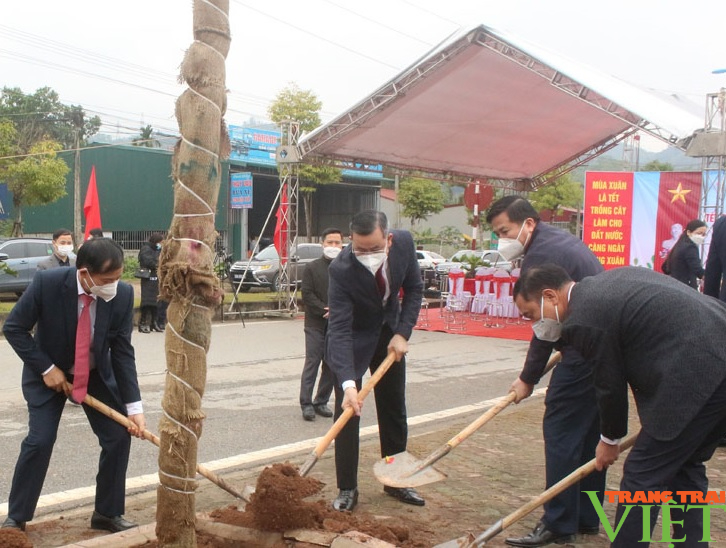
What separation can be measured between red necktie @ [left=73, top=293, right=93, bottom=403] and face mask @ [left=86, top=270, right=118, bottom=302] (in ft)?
0.23

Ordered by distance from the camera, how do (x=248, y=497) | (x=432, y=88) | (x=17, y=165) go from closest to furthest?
(x=248, y=497)
(x=432, y=88)
(x=17, y=165)

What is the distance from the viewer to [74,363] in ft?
12.9

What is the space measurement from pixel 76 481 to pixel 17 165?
1993cm

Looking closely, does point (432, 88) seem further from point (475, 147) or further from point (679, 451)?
point (679, 451)

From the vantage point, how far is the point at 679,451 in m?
3.06

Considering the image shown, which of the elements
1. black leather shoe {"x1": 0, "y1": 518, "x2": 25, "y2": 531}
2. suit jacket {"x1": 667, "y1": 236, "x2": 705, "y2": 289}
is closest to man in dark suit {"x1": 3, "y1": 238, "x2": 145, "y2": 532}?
black leather shoe {"x1": 0, "y1": 518, "x2": 25, "y2": 531}

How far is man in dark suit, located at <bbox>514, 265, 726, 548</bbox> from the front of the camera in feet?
9.62

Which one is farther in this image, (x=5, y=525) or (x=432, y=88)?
(x=432, y=88)

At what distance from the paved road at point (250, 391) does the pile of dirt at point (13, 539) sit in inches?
45.6

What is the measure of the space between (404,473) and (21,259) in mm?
16491

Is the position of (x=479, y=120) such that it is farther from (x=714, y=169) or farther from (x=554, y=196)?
(x=554, y=196)

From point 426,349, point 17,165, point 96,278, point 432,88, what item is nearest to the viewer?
point 96,278

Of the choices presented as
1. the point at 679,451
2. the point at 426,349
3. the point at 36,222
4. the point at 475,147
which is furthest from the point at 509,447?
the point at 36,222

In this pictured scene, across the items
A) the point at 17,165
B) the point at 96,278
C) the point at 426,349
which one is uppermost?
the point at 17,165
